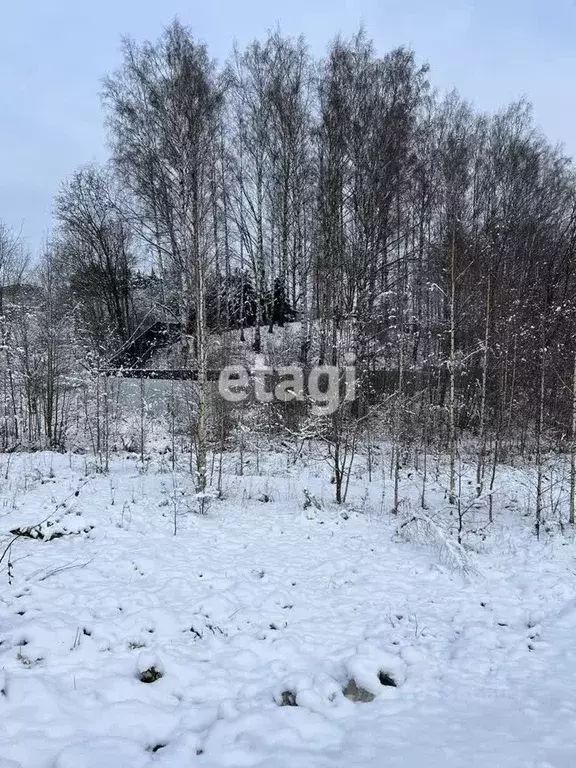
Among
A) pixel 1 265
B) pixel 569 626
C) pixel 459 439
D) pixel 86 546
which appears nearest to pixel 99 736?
pixel 86 546

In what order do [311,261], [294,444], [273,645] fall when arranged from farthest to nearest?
[311,261], [294,444], [273,645]

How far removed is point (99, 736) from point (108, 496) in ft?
21.0

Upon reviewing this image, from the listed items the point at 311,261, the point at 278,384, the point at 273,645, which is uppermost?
the point at 311,261

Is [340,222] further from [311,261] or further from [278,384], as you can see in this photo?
[278,384]

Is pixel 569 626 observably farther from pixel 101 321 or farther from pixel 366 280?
pixel 101 321

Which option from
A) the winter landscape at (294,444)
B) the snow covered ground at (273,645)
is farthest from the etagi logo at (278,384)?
the snow covered ground at (273,645)

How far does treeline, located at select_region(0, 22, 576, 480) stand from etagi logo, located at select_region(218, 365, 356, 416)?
995 mm

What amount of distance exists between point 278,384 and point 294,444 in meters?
2.63

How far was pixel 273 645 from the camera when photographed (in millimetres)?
4043

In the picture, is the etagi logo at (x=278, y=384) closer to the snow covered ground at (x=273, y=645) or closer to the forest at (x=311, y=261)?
the forest at (x=311, y=261)

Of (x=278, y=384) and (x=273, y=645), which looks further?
(x=278, y=384)

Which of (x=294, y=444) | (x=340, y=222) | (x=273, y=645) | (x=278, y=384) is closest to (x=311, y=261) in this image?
(x=340, y=222)

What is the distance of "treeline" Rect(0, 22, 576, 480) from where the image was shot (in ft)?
38.4

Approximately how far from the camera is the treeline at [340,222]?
38.4ft
